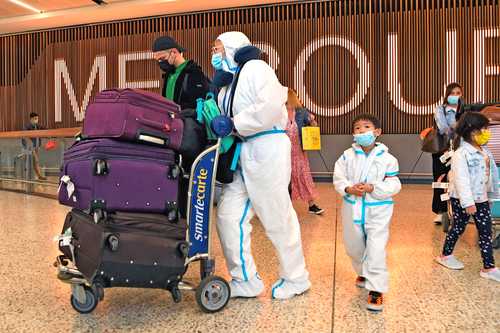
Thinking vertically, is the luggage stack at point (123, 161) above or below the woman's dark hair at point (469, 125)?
below

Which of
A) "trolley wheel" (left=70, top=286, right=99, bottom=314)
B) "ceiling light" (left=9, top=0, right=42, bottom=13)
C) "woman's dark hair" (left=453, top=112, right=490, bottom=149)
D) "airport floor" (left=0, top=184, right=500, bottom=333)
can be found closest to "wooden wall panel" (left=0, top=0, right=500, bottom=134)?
"ceiling light" (left=9, top=0, right=42, bottom=13)

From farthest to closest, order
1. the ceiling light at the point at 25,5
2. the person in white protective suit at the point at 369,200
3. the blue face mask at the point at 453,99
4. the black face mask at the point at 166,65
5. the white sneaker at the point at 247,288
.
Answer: the ceiling light at the point at 25,5, the blue face mask at the point at 453,99, the black face mask at the point at 166,65, the white sneaker at the point at 247,288, the person in white protective suit at the point at 369,200

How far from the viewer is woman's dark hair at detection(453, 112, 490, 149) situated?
9.51 ft

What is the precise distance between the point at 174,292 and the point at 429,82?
8.04m

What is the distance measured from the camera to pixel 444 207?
4.32 m

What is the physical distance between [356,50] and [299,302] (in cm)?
768

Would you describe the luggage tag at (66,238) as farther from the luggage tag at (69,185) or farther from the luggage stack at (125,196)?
the luggage tag at (69,185)

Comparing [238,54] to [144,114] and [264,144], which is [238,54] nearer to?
[264,144]

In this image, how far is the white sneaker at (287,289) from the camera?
236cm

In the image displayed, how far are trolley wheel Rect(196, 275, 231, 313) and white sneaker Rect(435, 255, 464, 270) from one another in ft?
4.95

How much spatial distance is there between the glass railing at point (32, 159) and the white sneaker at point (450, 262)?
16.3ft

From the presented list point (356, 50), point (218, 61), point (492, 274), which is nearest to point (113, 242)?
point (218, 61)

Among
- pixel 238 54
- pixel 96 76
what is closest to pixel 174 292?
pixel 238 54

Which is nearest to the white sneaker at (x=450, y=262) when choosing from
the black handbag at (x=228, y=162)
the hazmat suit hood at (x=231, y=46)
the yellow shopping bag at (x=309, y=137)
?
the black handbag at (x=228, y=162)
